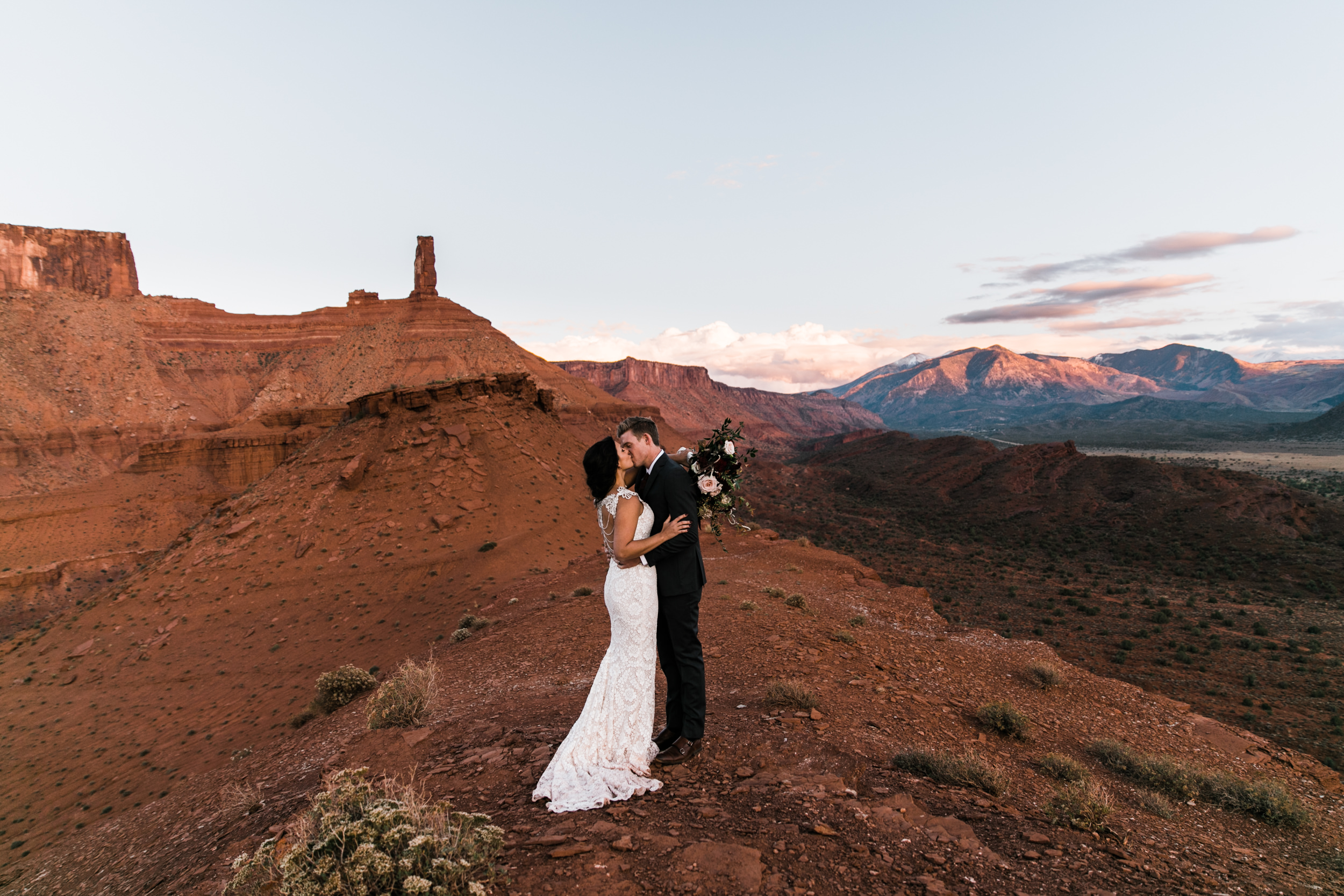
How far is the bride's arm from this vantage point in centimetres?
369

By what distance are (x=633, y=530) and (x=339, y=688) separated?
758cm

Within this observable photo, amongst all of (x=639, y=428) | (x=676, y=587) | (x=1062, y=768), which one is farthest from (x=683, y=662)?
(x=1062, y=768)

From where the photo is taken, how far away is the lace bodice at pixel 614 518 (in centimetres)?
375

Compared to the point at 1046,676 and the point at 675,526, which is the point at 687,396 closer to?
the point at 1046,676

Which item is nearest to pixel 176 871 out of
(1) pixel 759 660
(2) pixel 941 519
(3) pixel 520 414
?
(1) pixel 759 660

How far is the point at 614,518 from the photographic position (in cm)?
383

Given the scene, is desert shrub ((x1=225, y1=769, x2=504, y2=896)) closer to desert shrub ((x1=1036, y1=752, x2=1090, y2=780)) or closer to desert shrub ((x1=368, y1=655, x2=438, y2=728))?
desert shrub ((x1=368, y1=655, x2=438, y2=728))

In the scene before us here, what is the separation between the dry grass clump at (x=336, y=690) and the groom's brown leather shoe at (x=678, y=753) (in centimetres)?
664

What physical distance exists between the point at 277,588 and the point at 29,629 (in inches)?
404

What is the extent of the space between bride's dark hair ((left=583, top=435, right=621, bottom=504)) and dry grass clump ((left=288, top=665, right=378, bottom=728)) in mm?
7094

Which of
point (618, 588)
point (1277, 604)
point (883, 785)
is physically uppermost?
point (618, 588)

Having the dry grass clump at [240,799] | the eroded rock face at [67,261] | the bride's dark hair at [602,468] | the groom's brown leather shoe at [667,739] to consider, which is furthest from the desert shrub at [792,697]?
the eroded rock face at [67,261]

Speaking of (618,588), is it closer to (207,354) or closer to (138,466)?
(138,466)

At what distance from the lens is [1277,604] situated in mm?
19094
